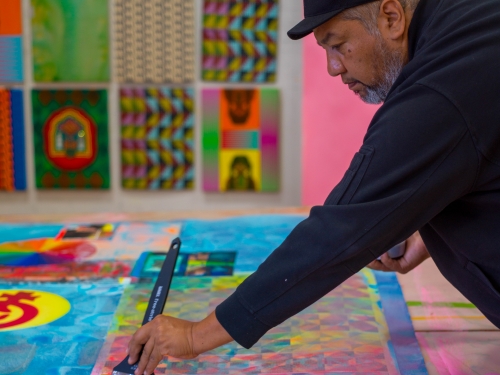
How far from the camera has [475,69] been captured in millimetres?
977

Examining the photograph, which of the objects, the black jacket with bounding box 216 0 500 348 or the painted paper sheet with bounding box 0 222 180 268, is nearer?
the black jacket with bounding box 216 0 500 348

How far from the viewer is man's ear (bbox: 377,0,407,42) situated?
3.54 feet

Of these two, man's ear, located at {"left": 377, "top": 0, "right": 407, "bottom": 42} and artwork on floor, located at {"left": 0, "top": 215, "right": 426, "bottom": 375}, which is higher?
man's ear, located at {"left": 377, "top": 0, "right": 407, "bottom": 42}

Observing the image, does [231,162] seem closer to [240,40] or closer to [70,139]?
[240,40]

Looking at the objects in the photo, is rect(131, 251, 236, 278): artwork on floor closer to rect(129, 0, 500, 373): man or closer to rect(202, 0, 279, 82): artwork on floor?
rect(129, 0, 500, 373): man

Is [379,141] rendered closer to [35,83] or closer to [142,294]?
[142,294]

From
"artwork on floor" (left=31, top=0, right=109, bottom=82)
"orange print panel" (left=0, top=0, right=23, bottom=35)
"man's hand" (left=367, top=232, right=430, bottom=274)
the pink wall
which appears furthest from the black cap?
"orange print panel" (left=0, top=0, right=23, bottom=35)

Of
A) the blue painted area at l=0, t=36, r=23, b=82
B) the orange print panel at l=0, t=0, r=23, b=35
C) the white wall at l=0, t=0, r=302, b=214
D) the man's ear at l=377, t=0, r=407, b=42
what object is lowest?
the white wall at l=0, t=0, r=302, b=214

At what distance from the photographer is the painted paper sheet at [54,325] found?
1.28m

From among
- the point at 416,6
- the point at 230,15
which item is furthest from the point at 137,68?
the point at 416,6

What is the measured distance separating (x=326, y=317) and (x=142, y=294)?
17.7 inches

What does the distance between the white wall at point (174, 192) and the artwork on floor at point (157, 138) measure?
45 mm

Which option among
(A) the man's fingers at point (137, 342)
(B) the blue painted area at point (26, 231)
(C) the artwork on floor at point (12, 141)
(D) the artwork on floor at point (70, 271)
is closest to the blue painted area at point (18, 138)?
(C) the artwork on floor at point (12, 141)

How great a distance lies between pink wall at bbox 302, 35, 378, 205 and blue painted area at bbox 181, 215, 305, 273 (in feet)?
2.70
